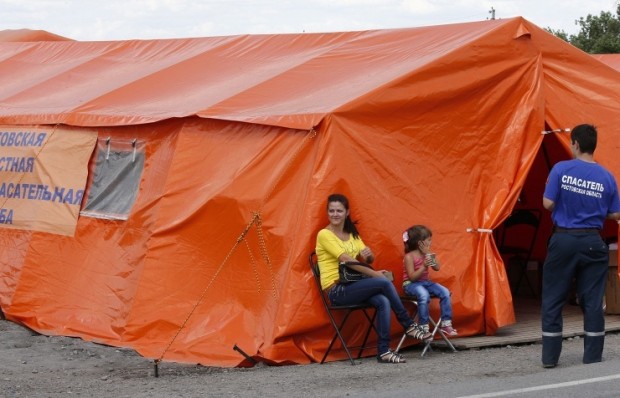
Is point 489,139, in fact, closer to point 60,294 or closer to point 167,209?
point 167,209

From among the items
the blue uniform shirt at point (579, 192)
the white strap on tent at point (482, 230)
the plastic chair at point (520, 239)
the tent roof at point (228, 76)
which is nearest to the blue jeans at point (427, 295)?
the white strap on tent at point (482, 230)

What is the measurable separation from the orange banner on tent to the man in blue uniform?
5.15 meters

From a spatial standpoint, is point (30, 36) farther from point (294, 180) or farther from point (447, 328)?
point (447, 328)

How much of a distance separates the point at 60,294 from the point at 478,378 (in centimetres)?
485

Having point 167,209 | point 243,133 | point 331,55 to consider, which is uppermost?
point 331,55

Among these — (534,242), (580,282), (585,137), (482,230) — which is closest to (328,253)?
(482,230)

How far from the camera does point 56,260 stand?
38.5 feet

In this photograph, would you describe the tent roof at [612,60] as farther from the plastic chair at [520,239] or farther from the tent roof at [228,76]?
the tent roof at [228,76]

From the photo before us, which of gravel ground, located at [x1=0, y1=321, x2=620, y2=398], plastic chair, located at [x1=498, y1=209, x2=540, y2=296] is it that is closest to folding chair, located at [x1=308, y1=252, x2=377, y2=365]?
gravel ground, located at [x1=0, y1=321, x2=620, y2=398]

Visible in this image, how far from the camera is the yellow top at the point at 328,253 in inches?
366

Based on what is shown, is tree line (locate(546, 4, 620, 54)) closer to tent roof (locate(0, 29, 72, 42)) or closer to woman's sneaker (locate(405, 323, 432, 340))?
tent roof (locate(0, 29, 72, 42))

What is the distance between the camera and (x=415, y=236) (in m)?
9.83

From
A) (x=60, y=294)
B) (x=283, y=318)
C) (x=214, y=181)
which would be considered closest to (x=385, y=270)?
(x=283, y=318)

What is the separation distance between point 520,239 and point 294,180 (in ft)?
15.5
